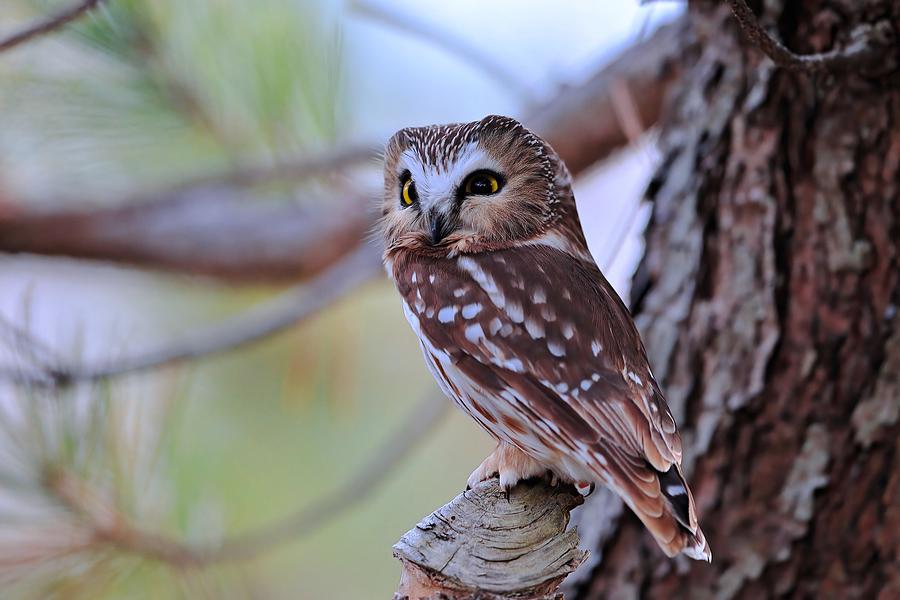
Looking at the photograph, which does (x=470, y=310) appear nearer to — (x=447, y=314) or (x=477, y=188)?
(x=447, y=314)

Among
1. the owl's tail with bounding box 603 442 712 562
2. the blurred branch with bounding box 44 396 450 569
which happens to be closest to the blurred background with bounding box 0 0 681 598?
the blurred branch with bounding box 44 396 450 569

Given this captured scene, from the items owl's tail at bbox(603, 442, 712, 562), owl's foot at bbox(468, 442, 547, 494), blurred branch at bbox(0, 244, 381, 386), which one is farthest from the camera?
blurred branch at bbox(0, 244, 381, 386)

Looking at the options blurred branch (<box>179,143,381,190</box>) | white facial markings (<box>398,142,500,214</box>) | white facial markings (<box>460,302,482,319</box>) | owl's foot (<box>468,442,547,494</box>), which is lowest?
owl's foot (<box>468,442,547,494</box>)

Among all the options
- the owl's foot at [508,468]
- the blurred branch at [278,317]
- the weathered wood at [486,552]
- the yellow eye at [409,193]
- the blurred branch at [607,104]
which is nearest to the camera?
the weathered wood at [486,552]

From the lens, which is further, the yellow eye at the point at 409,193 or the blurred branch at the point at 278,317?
the blurred branch at the point at 278,317

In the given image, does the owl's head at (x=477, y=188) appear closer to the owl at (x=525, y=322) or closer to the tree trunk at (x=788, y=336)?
the owl at (x=525, y=322)

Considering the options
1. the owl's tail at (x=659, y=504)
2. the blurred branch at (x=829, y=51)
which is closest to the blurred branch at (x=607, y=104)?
the blurred branch at (x=829, y=51)

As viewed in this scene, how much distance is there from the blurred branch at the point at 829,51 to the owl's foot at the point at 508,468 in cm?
81

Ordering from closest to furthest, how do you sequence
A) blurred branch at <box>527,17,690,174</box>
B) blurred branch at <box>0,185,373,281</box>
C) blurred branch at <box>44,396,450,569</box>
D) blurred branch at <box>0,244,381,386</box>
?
blurred branch at <box>44,396,450,569</box>, blurred branch at <box>0,244,381,386</box>, blurred branch at <box>527,17,690,174</box>, blurred branch at <box>0,185,373,281</box>

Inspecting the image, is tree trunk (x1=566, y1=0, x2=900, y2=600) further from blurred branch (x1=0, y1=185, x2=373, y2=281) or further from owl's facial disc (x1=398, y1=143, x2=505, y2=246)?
blurred branch (x1=0, y1=185, x2=373, y2=281)

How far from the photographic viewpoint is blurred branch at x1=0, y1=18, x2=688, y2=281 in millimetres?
3016

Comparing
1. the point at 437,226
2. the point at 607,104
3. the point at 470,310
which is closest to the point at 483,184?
the point at 437,226

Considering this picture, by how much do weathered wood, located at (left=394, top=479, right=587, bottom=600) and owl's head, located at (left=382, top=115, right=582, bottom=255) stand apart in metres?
0.56

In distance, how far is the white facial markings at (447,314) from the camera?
1.77 meters
